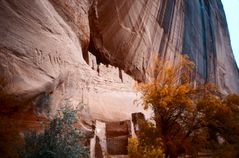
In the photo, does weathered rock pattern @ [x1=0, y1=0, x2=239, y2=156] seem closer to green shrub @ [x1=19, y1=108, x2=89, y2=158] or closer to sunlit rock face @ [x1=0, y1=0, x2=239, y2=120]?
sunlit rock face @ [x1=0, y1=0, x2=239, y2=120]

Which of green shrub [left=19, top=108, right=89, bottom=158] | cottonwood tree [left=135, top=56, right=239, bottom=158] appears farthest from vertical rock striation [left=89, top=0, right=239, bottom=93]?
green shrub [left=19, top=108, right=89, bottom=158]

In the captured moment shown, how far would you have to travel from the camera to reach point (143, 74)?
1520cm

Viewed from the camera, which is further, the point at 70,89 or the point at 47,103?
the point at 70,89

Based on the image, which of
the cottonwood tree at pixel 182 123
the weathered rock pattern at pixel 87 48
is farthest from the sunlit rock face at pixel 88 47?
the cottonwood tree at pixel 182 123

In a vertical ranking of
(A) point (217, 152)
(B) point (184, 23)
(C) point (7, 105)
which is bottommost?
(A) point (217, 152)

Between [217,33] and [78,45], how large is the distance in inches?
646

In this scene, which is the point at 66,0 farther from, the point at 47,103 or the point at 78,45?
the point at 47,103

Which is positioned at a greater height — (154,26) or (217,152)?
(154,26)

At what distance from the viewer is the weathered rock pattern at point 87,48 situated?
7638mm

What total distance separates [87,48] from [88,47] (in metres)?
1.14

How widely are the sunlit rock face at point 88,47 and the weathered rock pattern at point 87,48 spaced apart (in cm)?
2

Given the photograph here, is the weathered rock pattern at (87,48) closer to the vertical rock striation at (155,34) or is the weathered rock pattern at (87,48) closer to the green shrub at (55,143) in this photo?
the vertical rock striation at (155,34)

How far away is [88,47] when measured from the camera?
1378 centimetres

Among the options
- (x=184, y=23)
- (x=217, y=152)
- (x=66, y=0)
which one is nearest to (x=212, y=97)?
(x=217, y=152)
